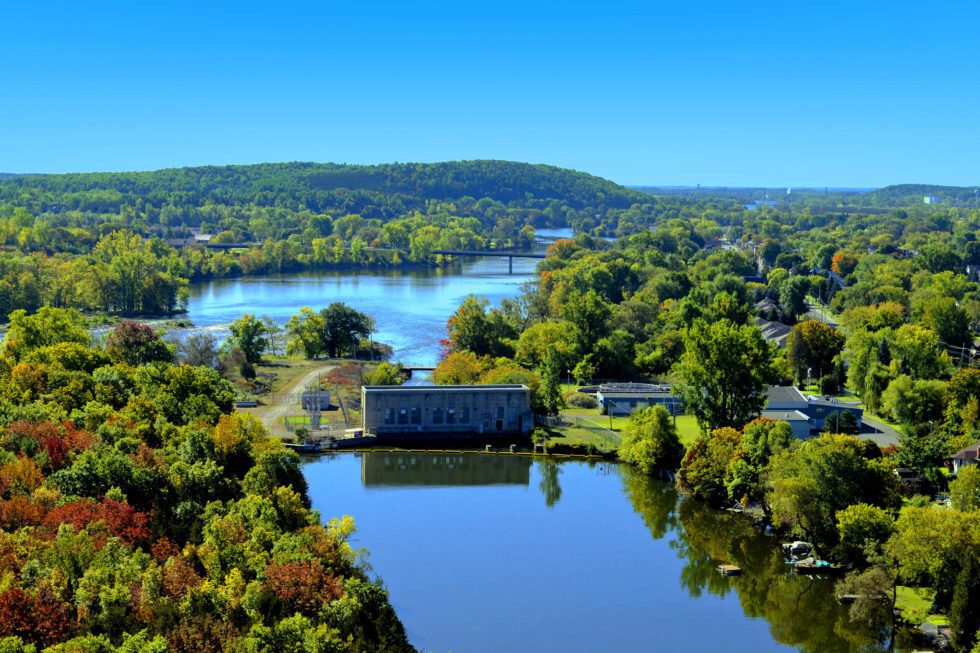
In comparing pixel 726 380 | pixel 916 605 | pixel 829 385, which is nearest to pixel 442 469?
pixel 726 380

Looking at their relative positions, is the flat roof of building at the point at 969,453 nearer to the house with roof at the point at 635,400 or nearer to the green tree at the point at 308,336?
the house with roof at the point at 635,400

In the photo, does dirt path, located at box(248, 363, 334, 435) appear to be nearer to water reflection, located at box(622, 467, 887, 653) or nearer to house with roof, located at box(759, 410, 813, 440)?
water reflection, located at box(622, 467, 887, 653)

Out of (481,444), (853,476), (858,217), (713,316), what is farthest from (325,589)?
(858,217)

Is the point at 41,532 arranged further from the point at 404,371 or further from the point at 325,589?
the point at 404,371

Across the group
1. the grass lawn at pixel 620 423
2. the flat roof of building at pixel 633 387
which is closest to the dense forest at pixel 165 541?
the grass lawn at pixel 620 423

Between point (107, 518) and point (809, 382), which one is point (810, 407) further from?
point (107, 518)
